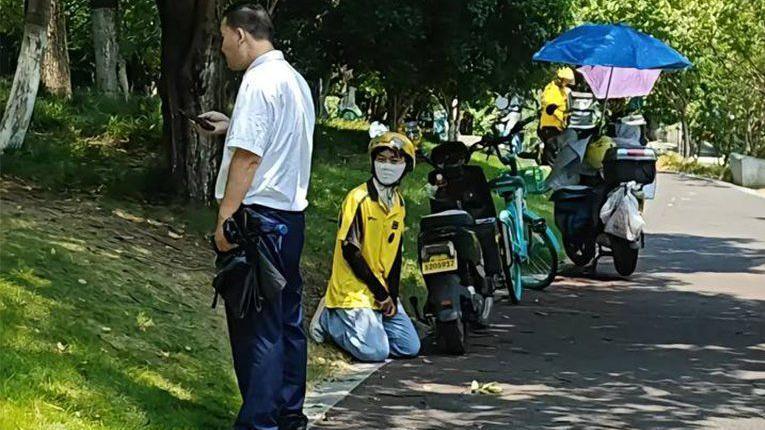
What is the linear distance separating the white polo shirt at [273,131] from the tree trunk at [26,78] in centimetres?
574

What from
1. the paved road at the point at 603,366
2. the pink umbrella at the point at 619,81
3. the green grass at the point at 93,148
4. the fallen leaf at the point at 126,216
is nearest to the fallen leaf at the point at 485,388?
the paved road at the point at 603,366

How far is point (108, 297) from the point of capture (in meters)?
7.78

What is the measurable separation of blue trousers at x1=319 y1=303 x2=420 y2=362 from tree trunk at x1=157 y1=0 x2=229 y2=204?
7.76 feet

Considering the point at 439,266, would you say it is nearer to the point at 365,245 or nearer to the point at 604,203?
the point at 365,245

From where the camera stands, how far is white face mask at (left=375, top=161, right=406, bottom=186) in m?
9.18

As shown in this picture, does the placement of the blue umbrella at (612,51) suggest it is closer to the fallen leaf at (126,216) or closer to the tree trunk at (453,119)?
the fallen leaf at (126,216)

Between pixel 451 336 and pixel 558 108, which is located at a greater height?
pixel 558 108

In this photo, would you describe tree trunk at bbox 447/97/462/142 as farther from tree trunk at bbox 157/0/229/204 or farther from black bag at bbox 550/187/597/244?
tree trunk at bbox 157/0/229/204

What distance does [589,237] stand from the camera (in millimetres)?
14336

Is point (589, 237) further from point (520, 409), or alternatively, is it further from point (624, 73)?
point (520, 409)

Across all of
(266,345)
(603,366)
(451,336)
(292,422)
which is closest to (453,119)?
(451,336)

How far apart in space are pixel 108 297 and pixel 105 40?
44.8 feet

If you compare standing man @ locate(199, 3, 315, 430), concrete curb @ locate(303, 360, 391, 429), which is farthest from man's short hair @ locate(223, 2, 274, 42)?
concrete curb @ locate(303, 360, 391, 429)

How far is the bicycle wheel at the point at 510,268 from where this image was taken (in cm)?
1129
